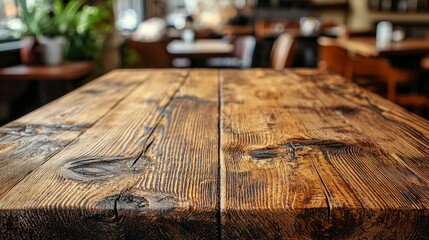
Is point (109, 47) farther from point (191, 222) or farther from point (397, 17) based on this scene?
point (397, 17)


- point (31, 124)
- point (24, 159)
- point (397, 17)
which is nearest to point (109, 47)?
point (31, 124)

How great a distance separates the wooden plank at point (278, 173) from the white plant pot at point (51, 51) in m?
2.27

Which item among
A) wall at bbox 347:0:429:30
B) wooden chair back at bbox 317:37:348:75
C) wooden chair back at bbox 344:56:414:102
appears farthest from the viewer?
wall at bbox 347:0:429:30

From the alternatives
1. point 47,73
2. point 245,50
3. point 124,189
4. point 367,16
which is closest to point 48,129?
point 124,189

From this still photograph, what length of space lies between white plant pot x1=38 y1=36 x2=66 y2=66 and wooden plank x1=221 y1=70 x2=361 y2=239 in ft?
7.44

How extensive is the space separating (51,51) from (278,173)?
286cm

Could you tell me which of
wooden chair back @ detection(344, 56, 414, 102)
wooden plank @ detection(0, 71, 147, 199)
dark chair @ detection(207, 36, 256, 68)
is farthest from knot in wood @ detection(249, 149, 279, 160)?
dark chair @ detection(207, 36, 256, 68)

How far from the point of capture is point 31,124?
3.83 feet

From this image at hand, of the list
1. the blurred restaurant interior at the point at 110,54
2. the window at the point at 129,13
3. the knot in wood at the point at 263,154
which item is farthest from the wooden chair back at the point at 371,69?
the window at the point at 129,13

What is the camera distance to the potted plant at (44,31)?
331 cm

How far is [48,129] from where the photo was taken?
43.9 inches

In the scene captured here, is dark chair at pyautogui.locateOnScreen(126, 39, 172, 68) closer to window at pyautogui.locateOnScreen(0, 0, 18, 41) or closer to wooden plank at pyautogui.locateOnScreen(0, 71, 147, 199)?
window at pyautogui.locateOnScreen(0, 0, 18, 41)

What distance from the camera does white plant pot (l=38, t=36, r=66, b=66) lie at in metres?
3.31

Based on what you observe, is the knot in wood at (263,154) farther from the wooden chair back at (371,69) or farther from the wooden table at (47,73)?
the wooden chair back at (371,69)
